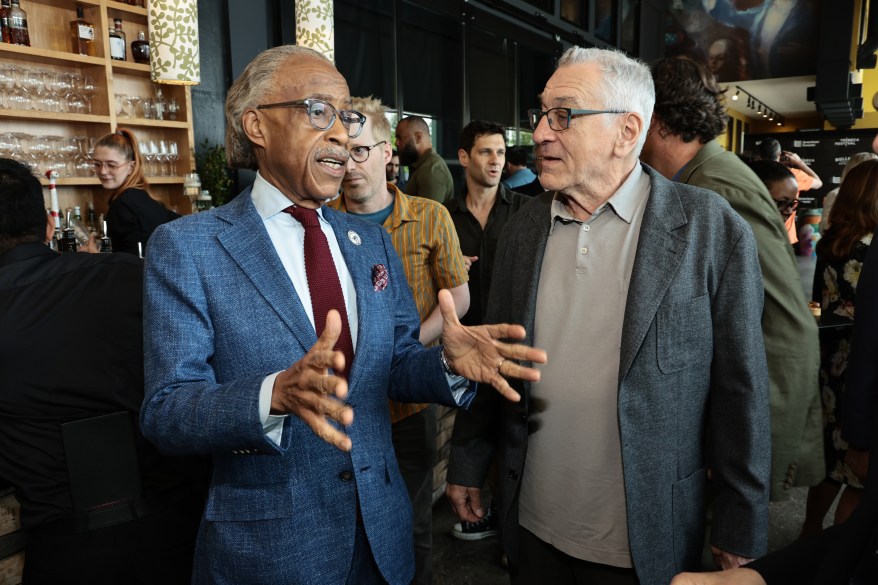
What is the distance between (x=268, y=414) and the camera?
1001mm

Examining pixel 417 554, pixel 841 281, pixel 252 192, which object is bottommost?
pixel 417 554

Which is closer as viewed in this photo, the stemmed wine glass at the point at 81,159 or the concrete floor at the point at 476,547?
the concrete floor at the point at 476,547

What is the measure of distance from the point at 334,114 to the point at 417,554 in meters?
1.58

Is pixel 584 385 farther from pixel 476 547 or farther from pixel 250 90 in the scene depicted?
pixel 476 547

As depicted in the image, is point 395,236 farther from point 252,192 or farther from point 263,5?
point 263,5

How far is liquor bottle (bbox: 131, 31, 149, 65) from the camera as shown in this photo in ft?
14.7

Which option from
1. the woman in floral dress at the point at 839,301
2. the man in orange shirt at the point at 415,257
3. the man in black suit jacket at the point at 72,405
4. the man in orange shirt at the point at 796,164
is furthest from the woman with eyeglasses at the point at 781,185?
the man in black suit jacket at the point at 72,405

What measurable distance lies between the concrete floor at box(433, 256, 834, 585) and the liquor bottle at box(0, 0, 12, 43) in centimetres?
373

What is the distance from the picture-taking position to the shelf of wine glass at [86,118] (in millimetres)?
3801

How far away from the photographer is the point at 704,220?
1419 millimetres

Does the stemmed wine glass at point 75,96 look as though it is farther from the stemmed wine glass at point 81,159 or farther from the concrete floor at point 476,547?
the concrete floor at point 476,547

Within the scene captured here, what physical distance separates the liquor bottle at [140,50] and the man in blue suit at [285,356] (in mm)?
3724

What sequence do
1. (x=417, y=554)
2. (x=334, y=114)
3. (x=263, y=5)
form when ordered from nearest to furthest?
(x=334, y=114) → (x=417, y=554) → (x=263, y=5)

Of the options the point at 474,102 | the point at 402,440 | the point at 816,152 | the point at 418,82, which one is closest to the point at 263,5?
the point at 418,82
